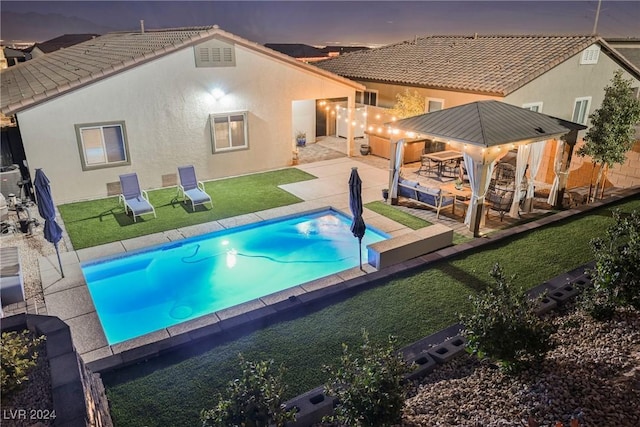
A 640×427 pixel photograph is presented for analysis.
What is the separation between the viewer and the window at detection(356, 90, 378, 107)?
2227 centimetres

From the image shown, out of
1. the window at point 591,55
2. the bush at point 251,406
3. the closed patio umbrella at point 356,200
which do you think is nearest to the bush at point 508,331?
the bush at point 251,406

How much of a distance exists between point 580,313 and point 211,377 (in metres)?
6.11

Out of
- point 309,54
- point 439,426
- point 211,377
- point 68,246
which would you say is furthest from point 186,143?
point 309,54

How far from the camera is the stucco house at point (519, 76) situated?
16297 mm

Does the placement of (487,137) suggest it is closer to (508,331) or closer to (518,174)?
(518,174)

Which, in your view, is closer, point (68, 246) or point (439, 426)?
point (439, 426)

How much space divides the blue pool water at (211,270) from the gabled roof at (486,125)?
3486mm

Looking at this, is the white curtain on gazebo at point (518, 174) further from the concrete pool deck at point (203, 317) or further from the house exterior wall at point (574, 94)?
the house exterior wall at point (574, 94)

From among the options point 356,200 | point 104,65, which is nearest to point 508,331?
point 356,200

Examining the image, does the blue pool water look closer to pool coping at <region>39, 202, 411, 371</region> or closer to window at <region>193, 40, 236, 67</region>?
pool coping at <region>39, 202, 411, 371</region>

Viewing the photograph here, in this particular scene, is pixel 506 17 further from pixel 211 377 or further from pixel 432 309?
pixel 211 377

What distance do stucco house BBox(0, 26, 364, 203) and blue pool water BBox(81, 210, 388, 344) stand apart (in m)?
5.32

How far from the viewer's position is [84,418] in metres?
4.50

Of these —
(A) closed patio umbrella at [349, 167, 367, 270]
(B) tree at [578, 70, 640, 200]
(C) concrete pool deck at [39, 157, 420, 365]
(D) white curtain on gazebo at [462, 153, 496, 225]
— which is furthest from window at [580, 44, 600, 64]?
(A) closed patio umbrella at [349, 167, 367, 270]
